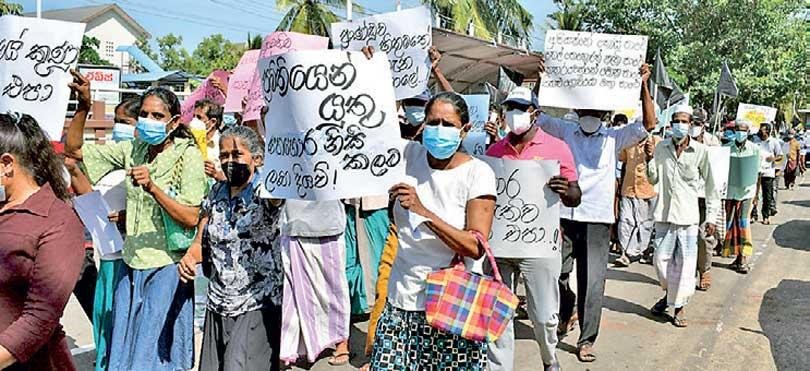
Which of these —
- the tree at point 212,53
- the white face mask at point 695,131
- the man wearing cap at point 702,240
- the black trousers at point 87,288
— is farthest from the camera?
the tree at point 212,53

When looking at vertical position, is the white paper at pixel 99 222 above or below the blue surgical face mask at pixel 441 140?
below

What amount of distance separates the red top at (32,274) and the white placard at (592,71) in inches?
145

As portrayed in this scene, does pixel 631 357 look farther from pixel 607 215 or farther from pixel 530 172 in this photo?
pixel 530 172

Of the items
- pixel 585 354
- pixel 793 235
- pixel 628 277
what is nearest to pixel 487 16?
pixel 793 235

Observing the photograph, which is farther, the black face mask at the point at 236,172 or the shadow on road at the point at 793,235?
the shadow on road at the point at 793,235

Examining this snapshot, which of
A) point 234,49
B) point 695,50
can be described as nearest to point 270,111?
point 695,50

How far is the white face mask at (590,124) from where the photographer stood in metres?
5.34

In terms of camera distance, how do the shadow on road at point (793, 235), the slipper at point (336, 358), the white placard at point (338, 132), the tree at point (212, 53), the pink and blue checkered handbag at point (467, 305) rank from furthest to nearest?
1. the tree at point (212, 53)
2. the shadow on road at point (793, 235)
3. the slipper at point (336, 358)
4. the white placard at point (338, 132)
5. the pink and blue checkered handbag at point (467, 305)

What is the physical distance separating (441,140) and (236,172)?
3.22ft

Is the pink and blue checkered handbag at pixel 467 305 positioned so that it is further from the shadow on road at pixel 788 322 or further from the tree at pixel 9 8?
the tree at pixel 9 8

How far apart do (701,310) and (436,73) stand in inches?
140

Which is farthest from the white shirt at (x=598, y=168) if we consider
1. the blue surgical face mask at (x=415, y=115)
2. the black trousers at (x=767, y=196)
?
the black trousers at (x=767, y=196)

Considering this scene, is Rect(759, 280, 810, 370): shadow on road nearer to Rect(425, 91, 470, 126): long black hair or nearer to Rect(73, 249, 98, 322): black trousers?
Rect(425, 91, 470, 126): long black hair

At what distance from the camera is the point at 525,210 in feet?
14.3
